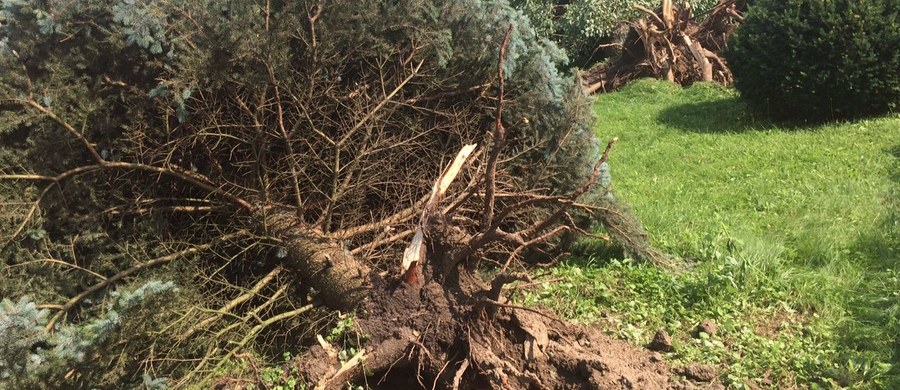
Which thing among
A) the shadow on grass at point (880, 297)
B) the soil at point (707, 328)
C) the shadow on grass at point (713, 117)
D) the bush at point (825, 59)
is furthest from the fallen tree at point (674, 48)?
the soil at point (707, 328)

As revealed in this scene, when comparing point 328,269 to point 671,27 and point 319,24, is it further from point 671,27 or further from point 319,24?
point 671,27

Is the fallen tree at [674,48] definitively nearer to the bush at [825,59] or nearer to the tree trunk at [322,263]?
the bush at [825,59]

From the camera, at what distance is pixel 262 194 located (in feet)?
12.5

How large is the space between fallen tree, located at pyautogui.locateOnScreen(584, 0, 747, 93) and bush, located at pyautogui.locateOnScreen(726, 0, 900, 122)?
4.20 m

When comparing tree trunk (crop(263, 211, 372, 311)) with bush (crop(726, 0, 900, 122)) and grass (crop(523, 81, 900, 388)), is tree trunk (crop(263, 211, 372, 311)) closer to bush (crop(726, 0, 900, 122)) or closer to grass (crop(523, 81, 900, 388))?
grass (crop(523, 81, 900, 388))

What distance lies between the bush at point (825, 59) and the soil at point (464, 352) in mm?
6412

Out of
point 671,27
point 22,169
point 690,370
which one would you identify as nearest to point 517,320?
point 690,370

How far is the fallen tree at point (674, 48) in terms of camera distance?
541 inches

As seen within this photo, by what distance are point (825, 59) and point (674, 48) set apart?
19.0 ft

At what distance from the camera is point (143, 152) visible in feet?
12.4

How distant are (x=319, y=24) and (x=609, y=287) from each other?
7.76 feet

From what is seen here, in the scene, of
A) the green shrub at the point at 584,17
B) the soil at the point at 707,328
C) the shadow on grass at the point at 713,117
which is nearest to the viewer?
the soil at the point at 707,328

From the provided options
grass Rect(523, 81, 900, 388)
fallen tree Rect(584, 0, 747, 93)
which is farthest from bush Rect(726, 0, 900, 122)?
fallen tree Rect(584, 0, 747, 93)

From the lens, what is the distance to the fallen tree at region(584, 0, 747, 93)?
13742 mm
